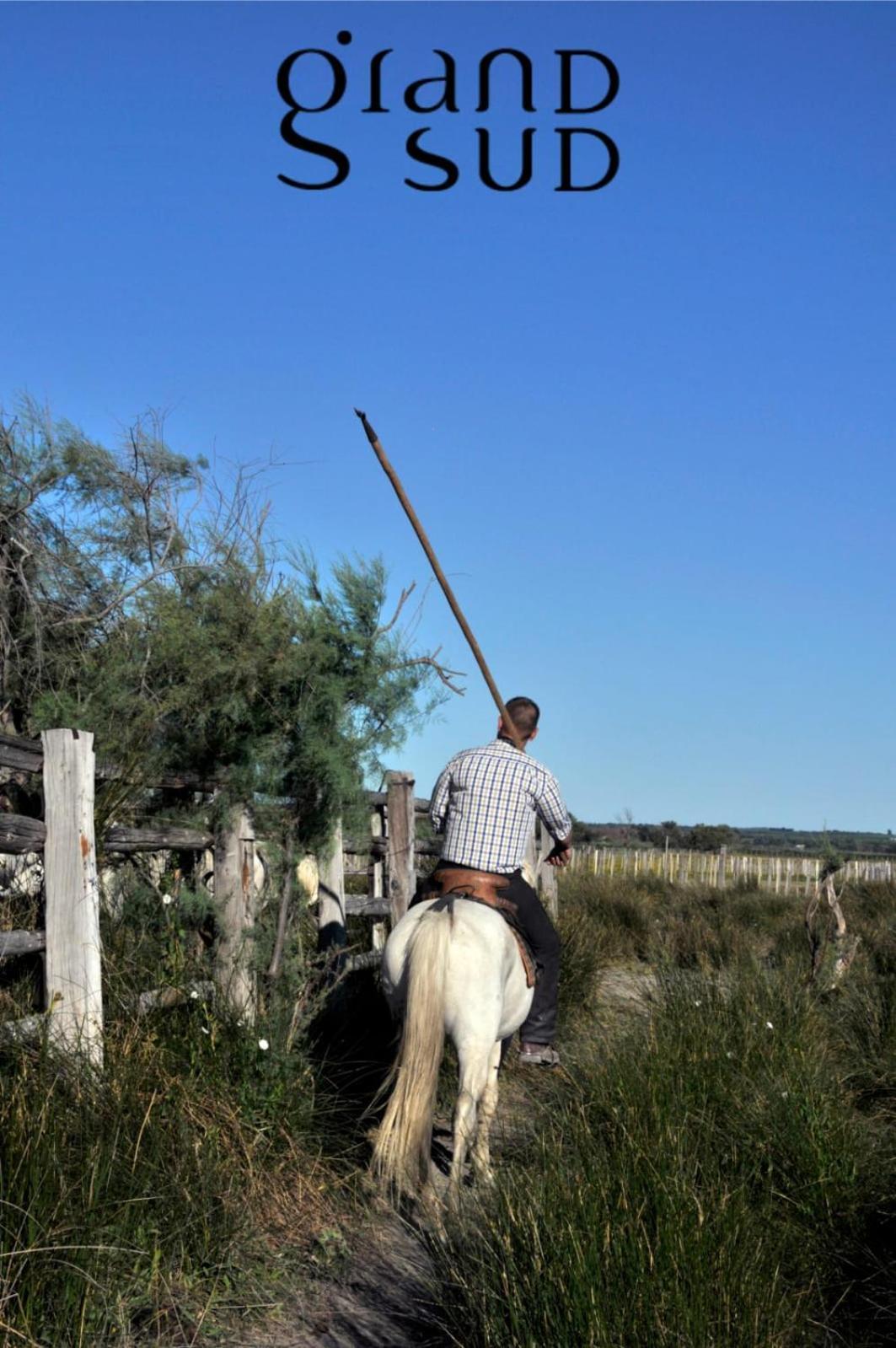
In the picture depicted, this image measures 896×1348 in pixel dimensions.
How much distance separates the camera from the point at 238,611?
7621 mm

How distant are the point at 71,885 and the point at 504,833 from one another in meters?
2.24

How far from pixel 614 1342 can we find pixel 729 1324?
380mm

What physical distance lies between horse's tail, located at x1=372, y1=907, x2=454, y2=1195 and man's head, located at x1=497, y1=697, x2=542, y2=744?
5.91 feet

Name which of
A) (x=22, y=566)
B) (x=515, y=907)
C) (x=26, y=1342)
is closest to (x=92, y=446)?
(x=22, y=566)

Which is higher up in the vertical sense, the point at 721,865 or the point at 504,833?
the point at 504,833

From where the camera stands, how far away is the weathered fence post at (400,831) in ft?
34.1

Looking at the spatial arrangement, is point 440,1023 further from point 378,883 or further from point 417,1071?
point 378,883

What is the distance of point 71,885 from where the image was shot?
647 cm

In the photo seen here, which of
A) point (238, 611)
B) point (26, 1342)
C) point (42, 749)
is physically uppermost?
point (238, 611)

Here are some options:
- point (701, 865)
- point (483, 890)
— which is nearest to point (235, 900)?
point (483, 890)

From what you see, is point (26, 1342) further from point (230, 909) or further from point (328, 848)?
→ point (328, 848)

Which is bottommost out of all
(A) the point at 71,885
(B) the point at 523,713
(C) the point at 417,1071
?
(C) the point at 417,1071

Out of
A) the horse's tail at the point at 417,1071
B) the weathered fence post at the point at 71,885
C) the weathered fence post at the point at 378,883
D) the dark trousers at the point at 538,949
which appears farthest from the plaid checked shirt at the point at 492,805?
the weathered fence post at the point at 378,883

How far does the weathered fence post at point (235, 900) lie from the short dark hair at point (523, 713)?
5.41 feet
